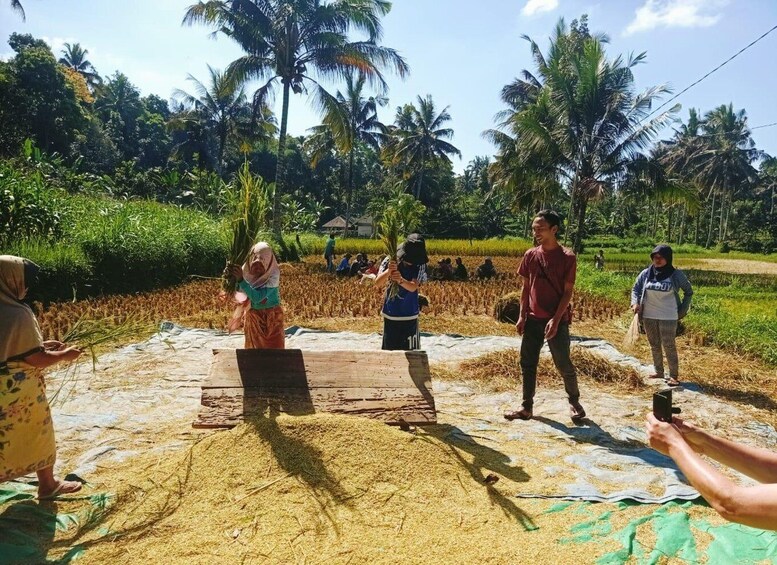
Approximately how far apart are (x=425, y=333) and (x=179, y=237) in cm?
801

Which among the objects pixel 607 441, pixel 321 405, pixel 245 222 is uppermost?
pixel 245 222

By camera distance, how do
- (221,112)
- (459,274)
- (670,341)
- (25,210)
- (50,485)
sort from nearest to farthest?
(50,485) → (670,341) → (25,210) → (459,274) → (221,112)

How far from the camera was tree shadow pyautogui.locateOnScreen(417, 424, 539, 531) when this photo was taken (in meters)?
2.88

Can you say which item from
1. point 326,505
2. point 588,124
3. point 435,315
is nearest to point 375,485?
point 326,505

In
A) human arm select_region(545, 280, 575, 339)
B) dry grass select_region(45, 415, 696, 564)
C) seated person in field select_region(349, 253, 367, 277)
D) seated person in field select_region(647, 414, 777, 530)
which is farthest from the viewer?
seated person in field select_region(349, 253, 367, 277)

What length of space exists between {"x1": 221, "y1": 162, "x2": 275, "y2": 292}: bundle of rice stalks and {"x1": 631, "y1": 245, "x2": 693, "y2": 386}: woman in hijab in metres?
3.97

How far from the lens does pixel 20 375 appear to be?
272 centimetres

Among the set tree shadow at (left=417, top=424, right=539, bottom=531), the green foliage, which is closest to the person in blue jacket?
tree shadow at (left=417, top=424, right=539, bottom=531)

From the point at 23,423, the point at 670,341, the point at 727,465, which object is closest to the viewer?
the point at 727,465

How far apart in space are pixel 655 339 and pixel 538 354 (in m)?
2.17

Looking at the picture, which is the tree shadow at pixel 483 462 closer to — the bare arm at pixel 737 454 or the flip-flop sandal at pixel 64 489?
the bare arm at pixel 737 454

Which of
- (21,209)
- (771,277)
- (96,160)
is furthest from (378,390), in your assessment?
(96,160)

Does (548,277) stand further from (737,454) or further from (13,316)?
(13,316)

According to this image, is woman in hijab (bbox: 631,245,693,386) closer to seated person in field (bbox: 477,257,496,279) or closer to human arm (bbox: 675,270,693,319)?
human arm (bbox: 675,270,693,319)
